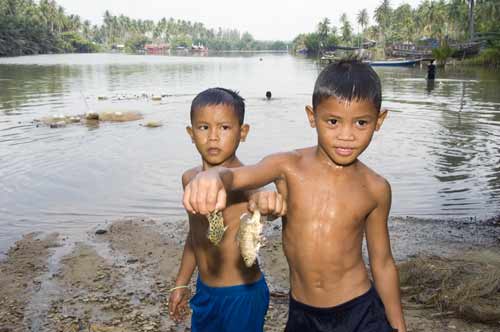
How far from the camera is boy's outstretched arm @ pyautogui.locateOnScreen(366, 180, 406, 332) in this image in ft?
7.97

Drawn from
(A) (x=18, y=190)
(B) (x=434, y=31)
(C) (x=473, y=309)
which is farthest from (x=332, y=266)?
(B) (x=434, y=31)

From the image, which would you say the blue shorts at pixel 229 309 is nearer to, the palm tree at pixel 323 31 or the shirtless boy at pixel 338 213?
the shirtless boy at pixel 338 213

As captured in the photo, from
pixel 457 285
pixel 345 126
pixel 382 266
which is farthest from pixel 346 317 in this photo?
pixel 457 285

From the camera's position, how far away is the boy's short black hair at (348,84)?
2176 mm

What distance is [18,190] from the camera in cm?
939

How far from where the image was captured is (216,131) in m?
2.79

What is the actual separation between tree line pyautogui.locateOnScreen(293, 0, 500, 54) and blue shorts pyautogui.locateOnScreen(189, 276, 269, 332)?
62.2 metres

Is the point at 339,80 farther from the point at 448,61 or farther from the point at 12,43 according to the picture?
the point at 12,43

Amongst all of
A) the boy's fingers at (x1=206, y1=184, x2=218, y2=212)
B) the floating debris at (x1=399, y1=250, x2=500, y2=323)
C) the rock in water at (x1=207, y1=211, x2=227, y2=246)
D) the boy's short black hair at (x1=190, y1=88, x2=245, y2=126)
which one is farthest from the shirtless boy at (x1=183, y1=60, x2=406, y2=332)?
the floating debris at (x1=399, y1=250, x2=500, y2=323)

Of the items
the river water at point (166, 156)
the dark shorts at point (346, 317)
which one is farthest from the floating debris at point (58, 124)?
the dark shorts at point (346, 317)

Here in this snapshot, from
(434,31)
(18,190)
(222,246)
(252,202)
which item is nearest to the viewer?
(252,202)

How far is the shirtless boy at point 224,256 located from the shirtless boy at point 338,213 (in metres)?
0.42

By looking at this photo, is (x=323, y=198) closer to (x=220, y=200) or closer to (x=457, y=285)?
(x=220, y=200)

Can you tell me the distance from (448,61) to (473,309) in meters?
53.1
